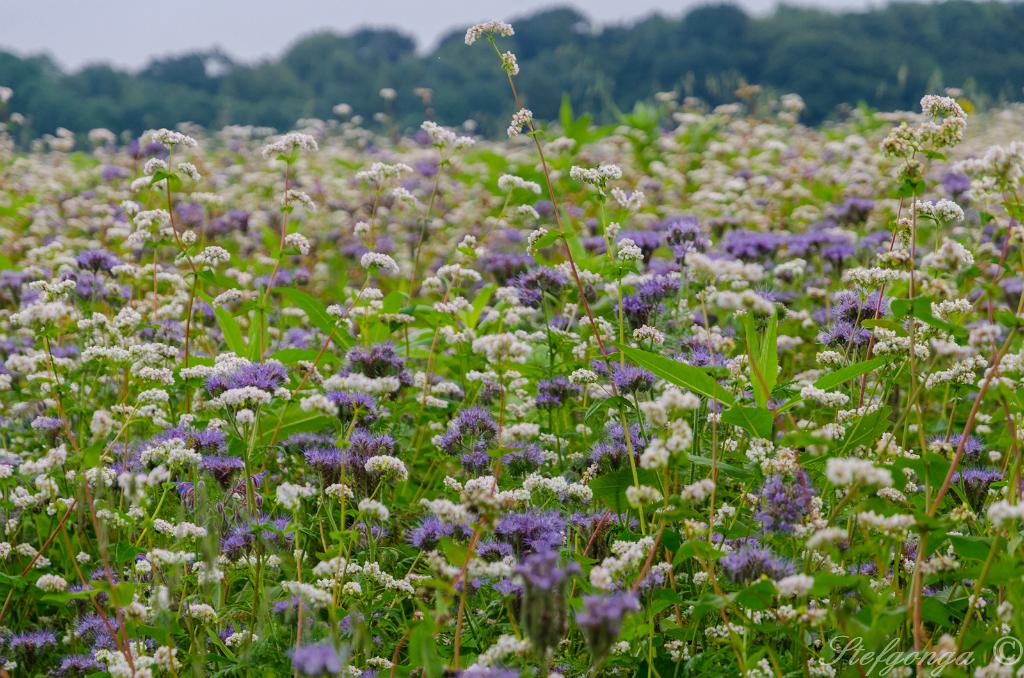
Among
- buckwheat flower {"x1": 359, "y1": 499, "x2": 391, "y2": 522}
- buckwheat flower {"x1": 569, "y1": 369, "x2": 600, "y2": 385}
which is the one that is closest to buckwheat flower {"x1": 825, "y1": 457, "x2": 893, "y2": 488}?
buckwheat flower {"x1": 359, "y1": 499, "x2": 391, "y2": 522}

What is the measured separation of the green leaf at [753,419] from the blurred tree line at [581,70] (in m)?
23.4

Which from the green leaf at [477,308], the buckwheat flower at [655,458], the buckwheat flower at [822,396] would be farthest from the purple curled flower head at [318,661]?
the green leaf at [477,308]

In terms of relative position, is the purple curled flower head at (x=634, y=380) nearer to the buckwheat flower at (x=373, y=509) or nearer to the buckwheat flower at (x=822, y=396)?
the buckwheat flower at (x=822, y=396)

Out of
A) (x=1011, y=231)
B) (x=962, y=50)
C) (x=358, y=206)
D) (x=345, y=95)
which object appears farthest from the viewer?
(x=345, y=95)

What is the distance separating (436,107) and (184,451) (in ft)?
113

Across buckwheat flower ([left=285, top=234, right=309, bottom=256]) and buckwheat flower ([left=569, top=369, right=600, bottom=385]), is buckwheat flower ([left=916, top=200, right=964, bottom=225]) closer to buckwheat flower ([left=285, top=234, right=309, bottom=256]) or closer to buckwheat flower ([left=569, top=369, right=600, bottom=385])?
buckwheat flower ([left=569, top=369, right=600, bottom=385])

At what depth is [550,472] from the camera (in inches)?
152

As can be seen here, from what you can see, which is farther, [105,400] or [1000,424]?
[105,400]

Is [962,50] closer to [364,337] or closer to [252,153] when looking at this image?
[252,153]

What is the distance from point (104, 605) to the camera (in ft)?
10.6

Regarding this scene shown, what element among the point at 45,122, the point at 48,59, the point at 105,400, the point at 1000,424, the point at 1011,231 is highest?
the point at 48,59

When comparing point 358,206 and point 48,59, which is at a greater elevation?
point 48,59

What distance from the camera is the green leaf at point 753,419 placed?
9.21ft

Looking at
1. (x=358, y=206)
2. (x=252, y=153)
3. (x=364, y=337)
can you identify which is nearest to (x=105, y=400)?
(x=364, y=337)
